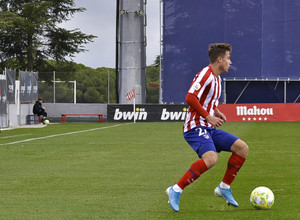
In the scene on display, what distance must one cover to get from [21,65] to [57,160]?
170 ft

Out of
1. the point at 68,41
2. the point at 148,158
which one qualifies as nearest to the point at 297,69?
the point at 68,41

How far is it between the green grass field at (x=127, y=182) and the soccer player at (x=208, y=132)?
1.13 ft

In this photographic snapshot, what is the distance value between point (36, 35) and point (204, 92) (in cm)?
5939

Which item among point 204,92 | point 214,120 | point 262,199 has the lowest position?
point 262,199

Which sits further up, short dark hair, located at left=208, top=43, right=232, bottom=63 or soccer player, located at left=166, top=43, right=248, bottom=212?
short dark hair, located at left=208, top=43, right=232, bottom=63

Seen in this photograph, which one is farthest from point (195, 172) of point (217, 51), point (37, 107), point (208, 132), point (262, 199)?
point (37, 107)

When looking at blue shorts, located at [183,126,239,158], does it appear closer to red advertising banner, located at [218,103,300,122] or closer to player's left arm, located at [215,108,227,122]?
player's left arm, located at [215,108,227,122]

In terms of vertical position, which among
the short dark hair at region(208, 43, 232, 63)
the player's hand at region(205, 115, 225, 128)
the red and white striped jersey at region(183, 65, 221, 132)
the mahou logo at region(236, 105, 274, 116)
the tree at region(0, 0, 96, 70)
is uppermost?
the tree at region(0, 0, 96, 70)

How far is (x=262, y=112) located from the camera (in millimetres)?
44938

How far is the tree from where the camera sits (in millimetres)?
65000

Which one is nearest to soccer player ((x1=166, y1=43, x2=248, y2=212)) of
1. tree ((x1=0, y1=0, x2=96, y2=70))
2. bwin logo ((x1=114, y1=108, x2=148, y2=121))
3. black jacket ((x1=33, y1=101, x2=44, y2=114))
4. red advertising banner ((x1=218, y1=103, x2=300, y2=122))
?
black jacket ((x1=33, y1=101, x2=44, y2=114))

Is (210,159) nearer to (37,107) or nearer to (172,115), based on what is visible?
(37,107)

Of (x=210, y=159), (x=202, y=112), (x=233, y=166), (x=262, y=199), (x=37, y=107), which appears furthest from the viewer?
(x=37, y=107)

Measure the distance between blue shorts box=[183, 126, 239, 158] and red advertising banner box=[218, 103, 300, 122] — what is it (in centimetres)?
3555
